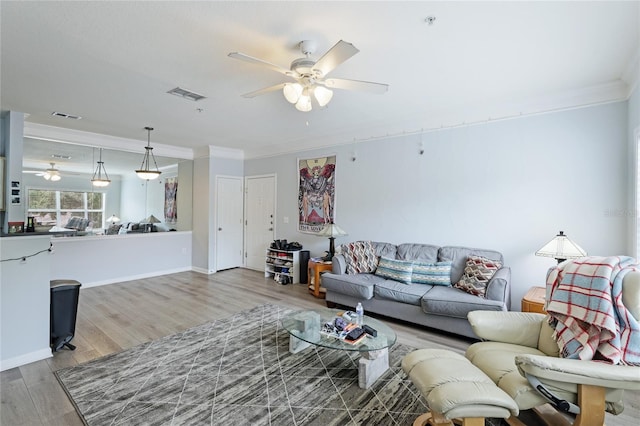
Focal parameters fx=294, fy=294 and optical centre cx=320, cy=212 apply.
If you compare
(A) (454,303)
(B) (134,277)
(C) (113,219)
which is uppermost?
(C) (113,219)

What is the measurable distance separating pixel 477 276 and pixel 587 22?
2396 mm

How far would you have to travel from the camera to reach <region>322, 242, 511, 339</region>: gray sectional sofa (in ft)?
10.0

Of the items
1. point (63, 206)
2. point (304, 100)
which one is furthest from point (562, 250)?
point (63, 206)

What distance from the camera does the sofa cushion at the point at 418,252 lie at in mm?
3942

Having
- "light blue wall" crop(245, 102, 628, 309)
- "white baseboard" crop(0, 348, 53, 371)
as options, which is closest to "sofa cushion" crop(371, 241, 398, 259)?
"light blue wall" crop(245, 102, 628, 309)

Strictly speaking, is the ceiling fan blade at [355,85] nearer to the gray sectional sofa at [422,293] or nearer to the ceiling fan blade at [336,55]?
the ceiling fan blade at [336,55]

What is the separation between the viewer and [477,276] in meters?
3.30

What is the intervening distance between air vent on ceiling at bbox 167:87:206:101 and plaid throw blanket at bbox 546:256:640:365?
12.7 feet

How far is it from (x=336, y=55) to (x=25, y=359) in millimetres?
3689

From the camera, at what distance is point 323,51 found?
8.07 feet

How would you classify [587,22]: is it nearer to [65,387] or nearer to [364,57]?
[364,57]

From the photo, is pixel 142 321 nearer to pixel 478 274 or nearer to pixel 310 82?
pixel 310 82

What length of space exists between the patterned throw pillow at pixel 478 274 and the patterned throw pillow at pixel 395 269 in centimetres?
61

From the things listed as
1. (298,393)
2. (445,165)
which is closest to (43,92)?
(298,393)
